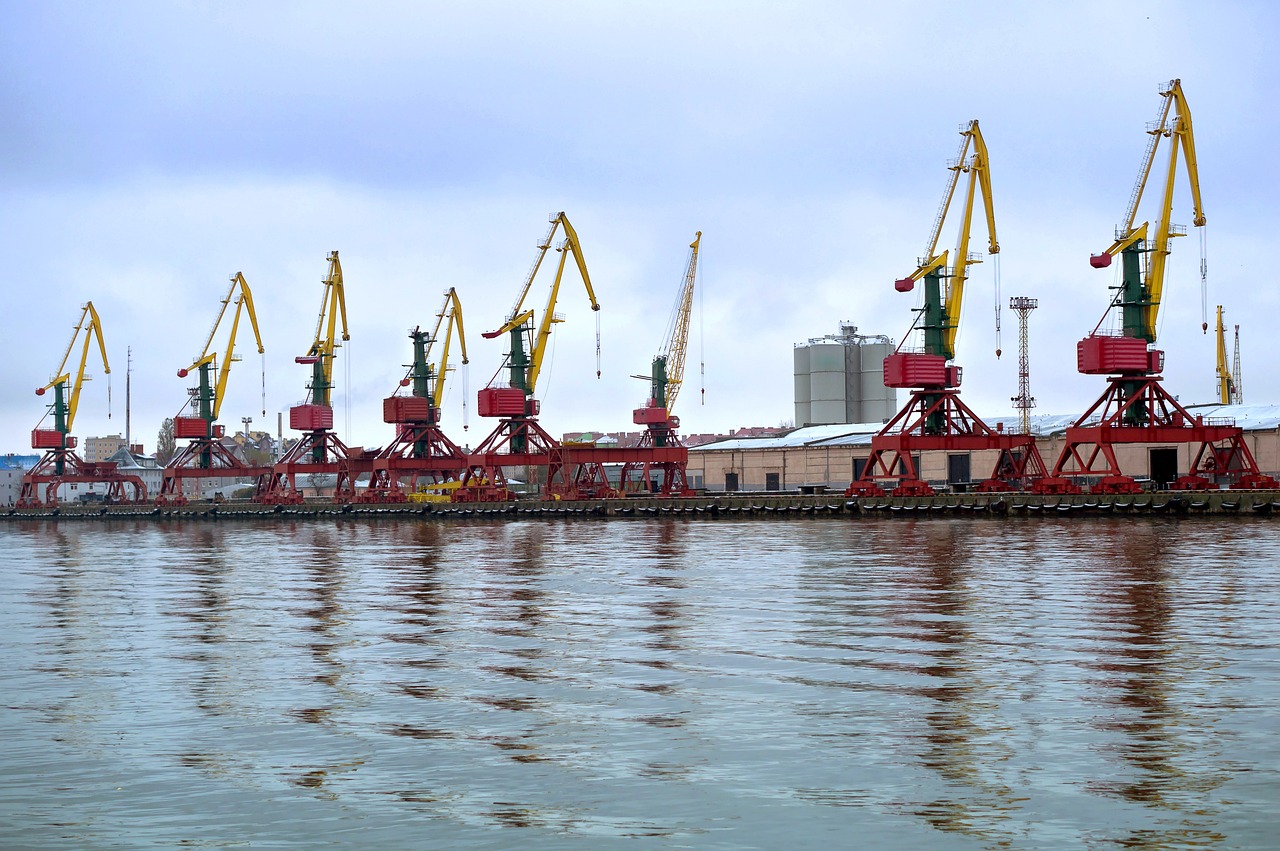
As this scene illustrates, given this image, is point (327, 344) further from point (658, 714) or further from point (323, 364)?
point (658, 714)

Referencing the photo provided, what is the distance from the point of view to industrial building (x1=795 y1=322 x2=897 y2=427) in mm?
152500

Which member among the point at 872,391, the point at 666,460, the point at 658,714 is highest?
the point at 872,391

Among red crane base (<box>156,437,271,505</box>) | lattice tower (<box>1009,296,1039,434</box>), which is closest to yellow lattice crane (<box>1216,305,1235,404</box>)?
lattice tower (<box>1009,296,1039,434</box>)

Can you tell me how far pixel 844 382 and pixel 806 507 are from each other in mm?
70141

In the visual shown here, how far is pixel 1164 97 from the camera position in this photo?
8531 cm

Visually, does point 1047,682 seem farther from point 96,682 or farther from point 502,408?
point 502,408

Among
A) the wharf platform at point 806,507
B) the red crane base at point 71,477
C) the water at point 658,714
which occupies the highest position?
the red crane base at point 71,477

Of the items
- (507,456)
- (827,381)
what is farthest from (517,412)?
(827,381)

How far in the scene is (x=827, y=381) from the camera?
501 feet

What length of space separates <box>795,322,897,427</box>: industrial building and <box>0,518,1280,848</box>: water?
117452mm

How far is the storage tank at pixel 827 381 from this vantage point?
152 metres

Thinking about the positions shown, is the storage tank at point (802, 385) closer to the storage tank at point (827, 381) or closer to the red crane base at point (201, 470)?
the storage tank at point (827, 381)

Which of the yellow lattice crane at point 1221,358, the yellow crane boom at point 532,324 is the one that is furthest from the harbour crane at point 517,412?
the yellow lattice crane at point 1221,358

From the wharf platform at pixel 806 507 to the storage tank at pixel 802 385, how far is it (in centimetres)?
5488
